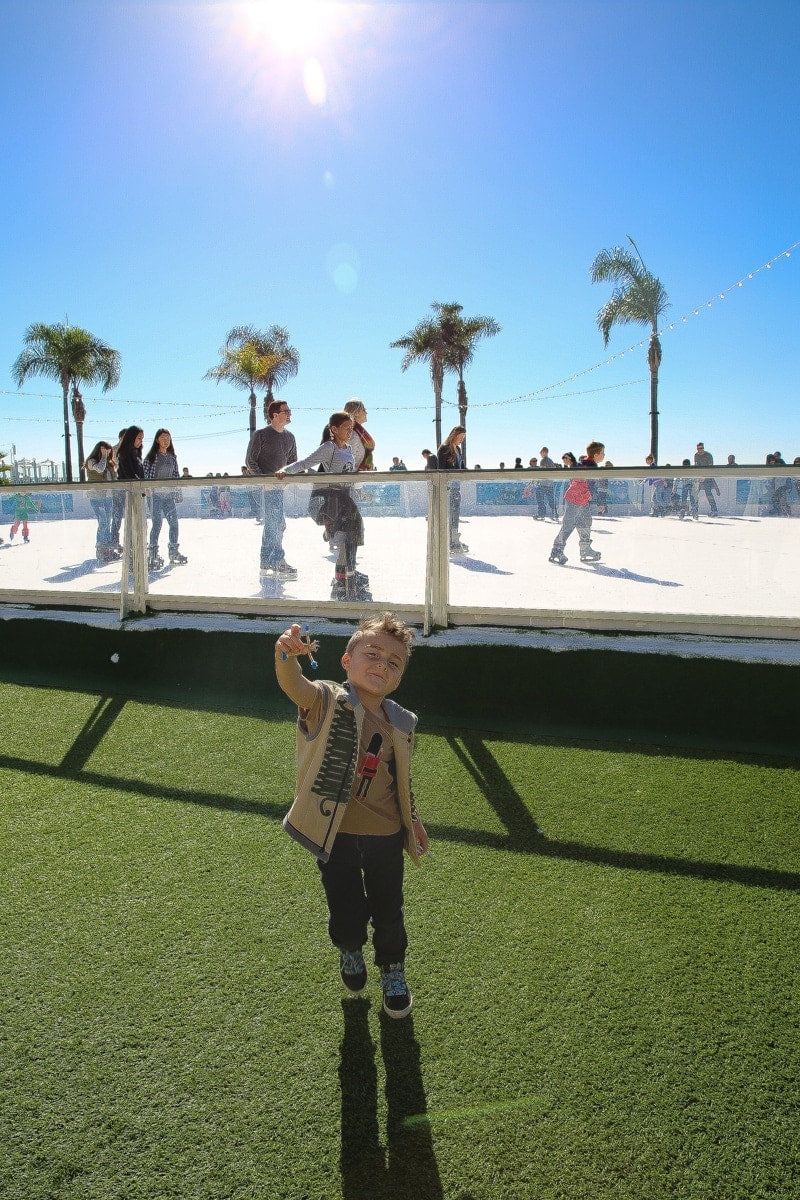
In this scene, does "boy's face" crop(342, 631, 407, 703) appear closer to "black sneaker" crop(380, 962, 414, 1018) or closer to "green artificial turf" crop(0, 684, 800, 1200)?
"black sneaker" crop(380, 962, 414, 1018)

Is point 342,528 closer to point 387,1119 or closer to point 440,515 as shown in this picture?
point 440,515

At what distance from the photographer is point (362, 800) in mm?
2387

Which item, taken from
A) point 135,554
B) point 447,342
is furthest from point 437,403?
point 135,554

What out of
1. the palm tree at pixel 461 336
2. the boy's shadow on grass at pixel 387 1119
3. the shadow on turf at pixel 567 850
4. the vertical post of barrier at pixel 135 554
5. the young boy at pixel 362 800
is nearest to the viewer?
the boy's shadow on grass at pixel 387 1119

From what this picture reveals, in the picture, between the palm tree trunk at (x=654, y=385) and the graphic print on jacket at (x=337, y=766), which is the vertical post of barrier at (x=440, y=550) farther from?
the palm tree trunk at (x=654, y=385)

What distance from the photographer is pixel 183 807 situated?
375 cm

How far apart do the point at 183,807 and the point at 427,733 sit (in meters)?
1.46

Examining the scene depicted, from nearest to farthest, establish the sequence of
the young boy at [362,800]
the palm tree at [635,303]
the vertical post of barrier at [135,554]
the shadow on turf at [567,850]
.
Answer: the young boy at [362,800]
the shadow on turf at [567,850]
the vertical post of barrier at [135,554]
the palm tree at [635,303]

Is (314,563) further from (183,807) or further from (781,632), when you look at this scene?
(781,632)

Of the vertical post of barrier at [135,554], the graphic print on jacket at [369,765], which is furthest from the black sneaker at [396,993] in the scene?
the vertical post of barrier at [135,554]

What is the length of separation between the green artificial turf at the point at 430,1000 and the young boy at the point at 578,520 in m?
1.45

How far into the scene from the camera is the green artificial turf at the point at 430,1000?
1888 mm

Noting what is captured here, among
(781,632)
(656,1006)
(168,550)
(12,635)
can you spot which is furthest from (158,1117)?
(12,635)

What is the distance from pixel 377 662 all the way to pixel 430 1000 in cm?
102
